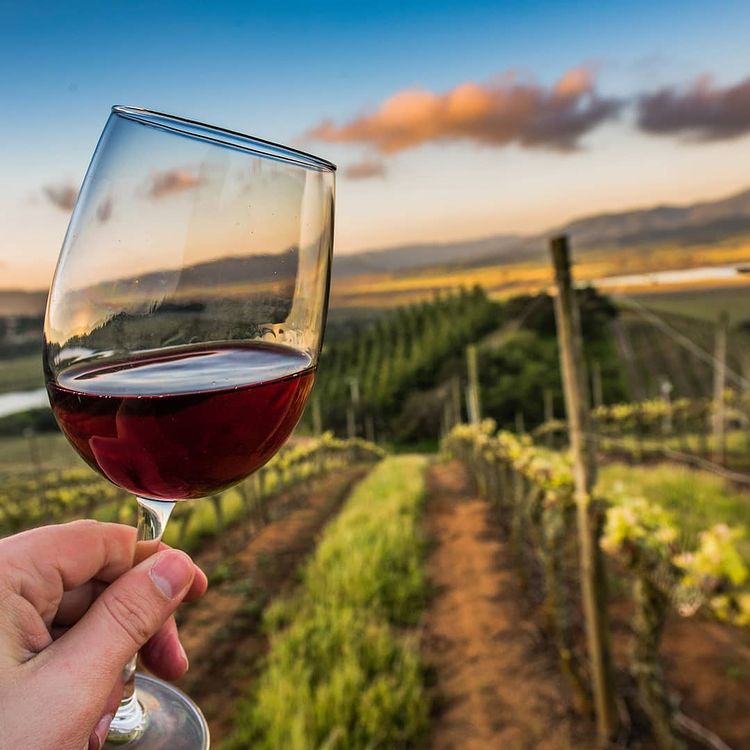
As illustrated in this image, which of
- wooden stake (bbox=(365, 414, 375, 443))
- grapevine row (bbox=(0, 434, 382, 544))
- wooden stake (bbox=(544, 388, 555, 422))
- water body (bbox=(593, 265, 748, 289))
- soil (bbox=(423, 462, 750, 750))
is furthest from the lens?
wooden stake (bbox=(365, 414, 375, 443))

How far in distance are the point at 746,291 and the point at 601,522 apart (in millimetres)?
25516

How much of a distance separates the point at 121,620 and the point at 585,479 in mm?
3487

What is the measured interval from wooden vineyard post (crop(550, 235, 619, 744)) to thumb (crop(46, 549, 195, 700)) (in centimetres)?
318

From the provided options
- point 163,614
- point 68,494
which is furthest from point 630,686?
point 68,494

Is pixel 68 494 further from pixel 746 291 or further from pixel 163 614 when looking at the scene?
pixel 746 291

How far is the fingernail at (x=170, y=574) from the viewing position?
64 centimetres

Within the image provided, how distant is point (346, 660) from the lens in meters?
4.34

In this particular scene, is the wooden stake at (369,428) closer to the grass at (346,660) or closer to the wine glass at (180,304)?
the grass at (346,660)

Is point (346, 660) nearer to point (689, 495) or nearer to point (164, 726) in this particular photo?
point (164, 726)

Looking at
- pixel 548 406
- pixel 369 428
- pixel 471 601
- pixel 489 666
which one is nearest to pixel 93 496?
pixel 471 601

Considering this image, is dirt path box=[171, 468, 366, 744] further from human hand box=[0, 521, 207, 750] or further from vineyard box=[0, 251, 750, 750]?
human hand box=[0, 521, 207, 750]

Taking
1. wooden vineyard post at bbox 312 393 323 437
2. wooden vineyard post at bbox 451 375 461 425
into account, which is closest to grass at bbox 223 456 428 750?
wooden vineyard post at bbox 312 393 323 437

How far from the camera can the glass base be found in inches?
27.2

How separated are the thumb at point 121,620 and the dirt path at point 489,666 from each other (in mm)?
4005
